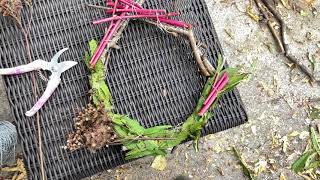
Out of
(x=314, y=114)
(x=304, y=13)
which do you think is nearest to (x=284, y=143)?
(x=314, y=114)

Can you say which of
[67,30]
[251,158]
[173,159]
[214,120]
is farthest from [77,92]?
[251,158]

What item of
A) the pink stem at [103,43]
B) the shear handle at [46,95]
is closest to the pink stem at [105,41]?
the pink stem at [103,43]

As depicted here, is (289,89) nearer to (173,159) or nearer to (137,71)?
(173,159)

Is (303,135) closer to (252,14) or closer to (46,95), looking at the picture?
(252,14)

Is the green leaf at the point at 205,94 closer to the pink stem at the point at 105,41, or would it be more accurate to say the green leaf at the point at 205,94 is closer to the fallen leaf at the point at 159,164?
the pink stem at the point at 105,41

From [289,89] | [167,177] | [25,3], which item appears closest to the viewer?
[25,3]

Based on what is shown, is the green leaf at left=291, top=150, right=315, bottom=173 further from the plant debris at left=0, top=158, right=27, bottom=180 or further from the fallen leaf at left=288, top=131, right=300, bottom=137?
the plant debris at left=0, top=158, right=27, bottom=180
